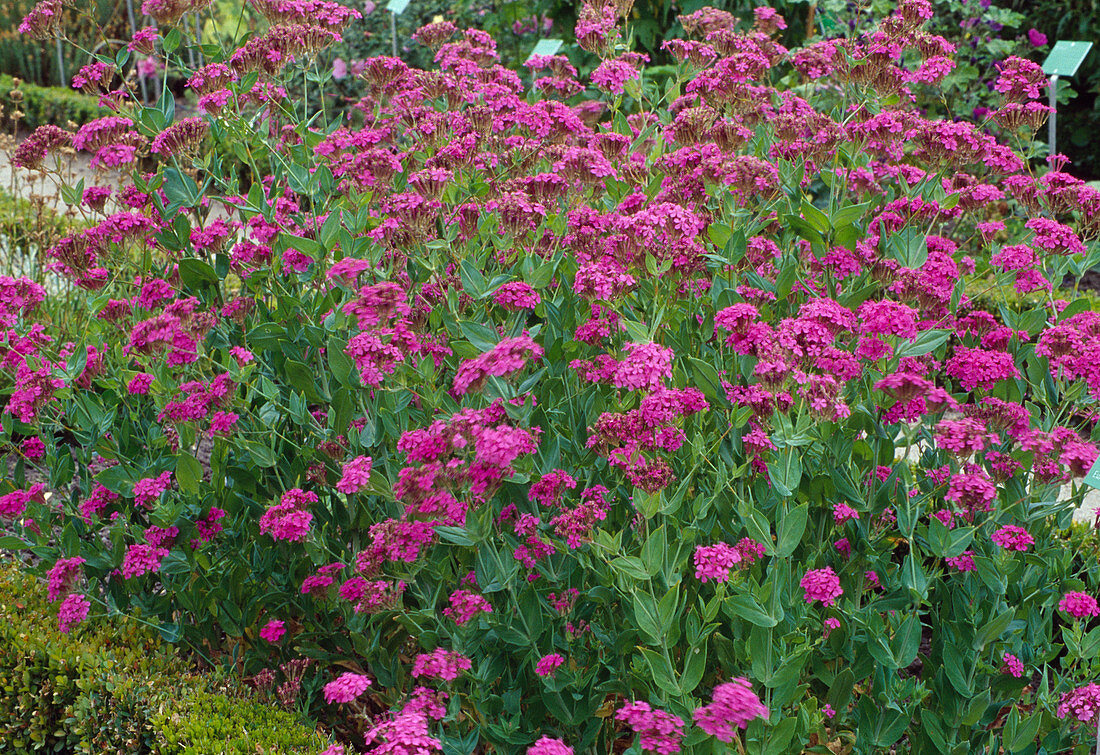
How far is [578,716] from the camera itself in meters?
2.44

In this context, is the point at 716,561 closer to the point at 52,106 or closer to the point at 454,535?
the point at 454,535

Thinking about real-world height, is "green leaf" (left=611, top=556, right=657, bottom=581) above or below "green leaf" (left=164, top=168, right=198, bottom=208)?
below

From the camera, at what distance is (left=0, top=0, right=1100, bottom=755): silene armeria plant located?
220 cm

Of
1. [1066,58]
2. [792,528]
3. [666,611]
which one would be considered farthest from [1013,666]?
[1066,58]

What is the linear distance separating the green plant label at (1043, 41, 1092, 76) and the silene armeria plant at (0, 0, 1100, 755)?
1.74 meters

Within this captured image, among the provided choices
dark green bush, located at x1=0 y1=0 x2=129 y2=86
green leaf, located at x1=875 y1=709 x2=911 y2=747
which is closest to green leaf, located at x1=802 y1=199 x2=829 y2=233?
green leaf, located at x1=875 y1=709 x2=911 y2=747

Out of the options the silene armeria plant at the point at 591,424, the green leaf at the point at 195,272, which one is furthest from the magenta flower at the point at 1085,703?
the green leaf at the point at 195,272

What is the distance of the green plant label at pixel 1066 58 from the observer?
460 centimetres

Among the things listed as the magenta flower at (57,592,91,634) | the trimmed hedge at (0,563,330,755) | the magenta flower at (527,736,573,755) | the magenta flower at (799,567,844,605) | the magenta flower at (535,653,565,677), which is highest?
the magenta flower at (799,567,844,605)

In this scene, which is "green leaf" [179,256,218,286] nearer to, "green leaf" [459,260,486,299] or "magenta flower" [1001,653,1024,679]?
"green leaf" [459,260,486,299]

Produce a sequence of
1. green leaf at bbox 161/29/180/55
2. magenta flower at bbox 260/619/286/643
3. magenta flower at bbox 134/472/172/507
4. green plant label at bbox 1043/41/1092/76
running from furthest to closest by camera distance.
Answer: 1. green plant label at bbox 1043/41/1092/76
2. green leaf at bbox 161/29/180/55
3. magenta flower at bbox 260/619/286/643
4. magenta flower at bbox 134/472/172/507

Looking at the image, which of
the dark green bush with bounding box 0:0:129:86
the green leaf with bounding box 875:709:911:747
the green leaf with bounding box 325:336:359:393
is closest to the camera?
the green leaf with bounding box 875:709:911:747

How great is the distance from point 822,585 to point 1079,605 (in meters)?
0.65

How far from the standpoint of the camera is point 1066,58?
4.68 m
